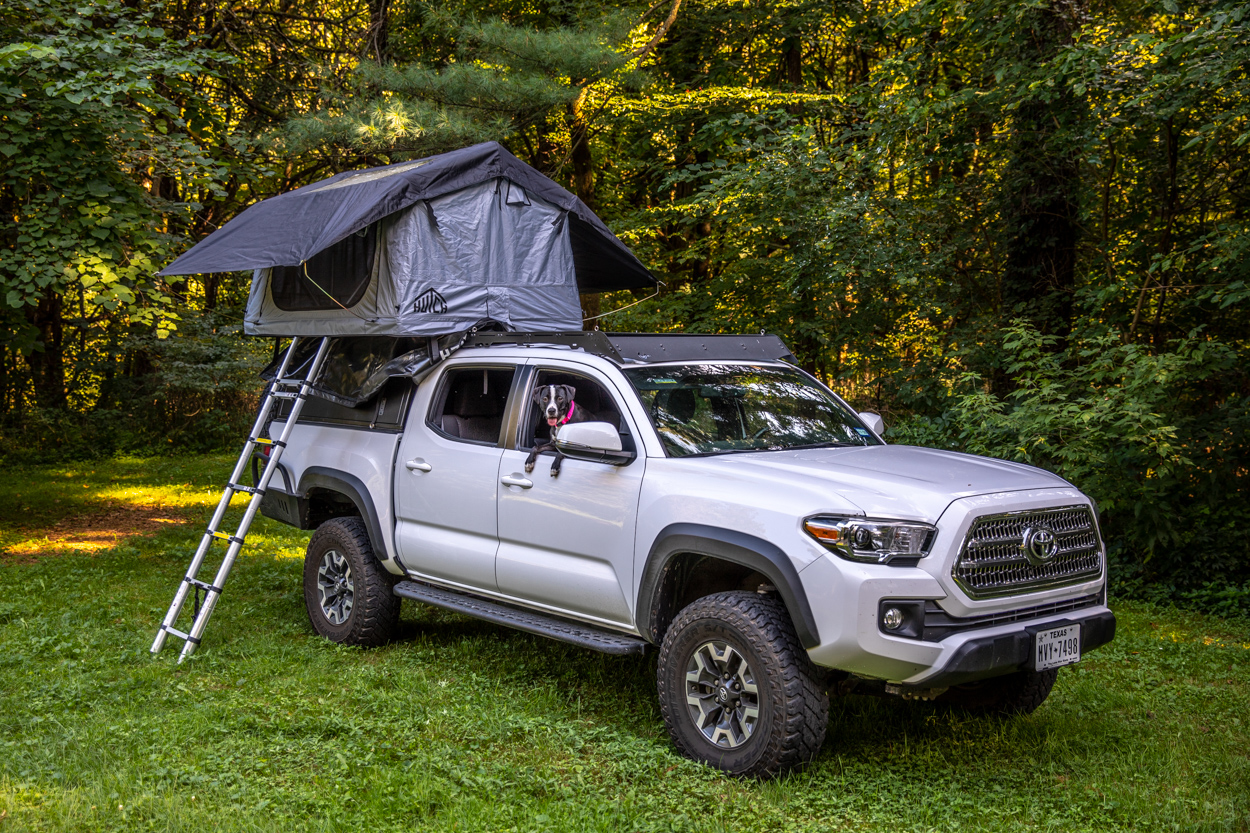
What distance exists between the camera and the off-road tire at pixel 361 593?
6617 millimetres

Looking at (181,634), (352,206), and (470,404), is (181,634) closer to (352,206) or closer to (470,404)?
(470,404)

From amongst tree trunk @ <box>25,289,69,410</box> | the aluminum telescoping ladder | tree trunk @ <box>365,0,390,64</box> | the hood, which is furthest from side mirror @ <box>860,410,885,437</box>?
tree trunk @ <box>25,289,69,410</box>

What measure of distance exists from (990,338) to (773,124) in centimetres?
615

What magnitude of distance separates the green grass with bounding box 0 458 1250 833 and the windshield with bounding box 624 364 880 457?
1508 mm

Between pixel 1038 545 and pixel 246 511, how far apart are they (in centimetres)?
509

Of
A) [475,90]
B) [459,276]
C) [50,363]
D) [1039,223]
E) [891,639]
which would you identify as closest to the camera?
[891,639]

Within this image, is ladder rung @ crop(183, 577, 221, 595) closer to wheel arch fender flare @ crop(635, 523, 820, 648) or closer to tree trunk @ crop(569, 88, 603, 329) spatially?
wheel arch fender flare @ crop(635, 523, 820, 648)

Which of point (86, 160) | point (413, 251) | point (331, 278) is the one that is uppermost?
point (86, 160)

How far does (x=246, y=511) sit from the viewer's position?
22.8ft

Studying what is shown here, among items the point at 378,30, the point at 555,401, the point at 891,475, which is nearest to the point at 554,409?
the point at 555,401

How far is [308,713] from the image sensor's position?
5.36 m

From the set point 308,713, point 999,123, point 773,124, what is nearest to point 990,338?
point 999,123

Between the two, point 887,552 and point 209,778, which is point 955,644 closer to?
point 887,552

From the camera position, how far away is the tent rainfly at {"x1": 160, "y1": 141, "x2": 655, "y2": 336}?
6.59 metres
